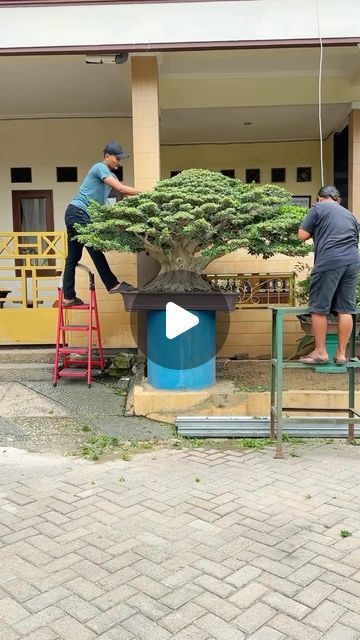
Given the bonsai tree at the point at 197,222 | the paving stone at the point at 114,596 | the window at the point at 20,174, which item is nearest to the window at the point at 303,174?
the window at the point at 20,174

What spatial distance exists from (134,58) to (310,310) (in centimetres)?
433

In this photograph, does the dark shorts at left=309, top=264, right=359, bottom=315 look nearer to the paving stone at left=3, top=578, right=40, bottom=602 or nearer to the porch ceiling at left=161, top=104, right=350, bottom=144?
the paving stone at left=3, top=578, right=40, bottom=602

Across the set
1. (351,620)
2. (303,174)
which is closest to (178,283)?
(351,620)

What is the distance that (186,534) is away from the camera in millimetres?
3020

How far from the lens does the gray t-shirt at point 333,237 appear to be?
13.4ft

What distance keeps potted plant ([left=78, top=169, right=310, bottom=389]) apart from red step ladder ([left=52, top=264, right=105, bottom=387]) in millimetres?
760

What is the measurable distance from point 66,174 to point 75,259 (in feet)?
16.3

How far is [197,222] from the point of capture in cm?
478

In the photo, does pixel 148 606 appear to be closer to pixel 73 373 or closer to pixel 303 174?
pixel 73 373

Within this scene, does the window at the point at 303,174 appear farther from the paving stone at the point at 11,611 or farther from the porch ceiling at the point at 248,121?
the paving stone at the point at 11,611

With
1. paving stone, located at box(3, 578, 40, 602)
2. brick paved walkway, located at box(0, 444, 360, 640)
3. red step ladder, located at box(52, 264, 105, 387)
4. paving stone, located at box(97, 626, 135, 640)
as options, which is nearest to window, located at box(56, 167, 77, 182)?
red step ladder, located at box(52, 264, 105, 387)

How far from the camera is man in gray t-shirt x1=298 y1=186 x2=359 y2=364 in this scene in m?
4.10

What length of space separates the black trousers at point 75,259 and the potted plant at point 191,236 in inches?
20.2

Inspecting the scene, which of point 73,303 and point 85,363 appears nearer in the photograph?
point 73,303
